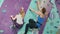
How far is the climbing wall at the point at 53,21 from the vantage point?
1.47m

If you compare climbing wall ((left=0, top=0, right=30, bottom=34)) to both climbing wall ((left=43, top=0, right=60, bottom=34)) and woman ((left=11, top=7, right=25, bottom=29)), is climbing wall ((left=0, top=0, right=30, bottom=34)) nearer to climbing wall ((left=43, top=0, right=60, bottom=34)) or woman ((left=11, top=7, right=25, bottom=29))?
woman ((left=11, top=7, right=25, bottom=29))

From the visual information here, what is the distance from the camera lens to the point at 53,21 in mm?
1488

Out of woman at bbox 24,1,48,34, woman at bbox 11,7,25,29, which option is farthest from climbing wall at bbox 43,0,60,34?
woman at bbox 11,7,25,29

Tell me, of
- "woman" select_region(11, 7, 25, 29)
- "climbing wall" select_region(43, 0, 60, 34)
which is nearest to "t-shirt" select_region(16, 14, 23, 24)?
"woman" select_region(11, 7, 25, 29)

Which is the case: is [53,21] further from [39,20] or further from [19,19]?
[19,19]

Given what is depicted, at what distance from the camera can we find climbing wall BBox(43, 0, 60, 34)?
1.47 metres

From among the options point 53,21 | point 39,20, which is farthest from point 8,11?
point 53,21

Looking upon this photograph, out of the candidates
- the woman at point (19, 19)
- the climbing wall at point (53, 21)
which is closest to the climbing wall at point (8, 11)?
the woman at point (19, 19)

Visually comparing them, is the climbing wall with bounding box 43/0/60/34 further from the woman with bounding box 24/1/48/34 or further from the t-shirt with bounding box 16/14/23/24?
the t-shirt with bounding box 16/14/23/24

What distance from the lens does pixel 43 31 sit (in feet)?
4.78

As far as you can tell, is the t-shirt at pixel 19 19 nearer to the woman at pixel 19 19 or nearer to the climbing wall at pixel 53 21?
the woman at pixel 19 19

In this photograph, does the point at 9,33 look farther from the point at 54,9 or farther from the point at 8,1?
the point at 54,9

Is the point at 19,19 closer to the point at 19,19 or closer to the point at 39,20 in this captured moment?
the point at 19,19

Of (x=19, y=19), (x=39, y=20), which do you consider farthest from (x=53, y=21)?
(x=19, y=19)
